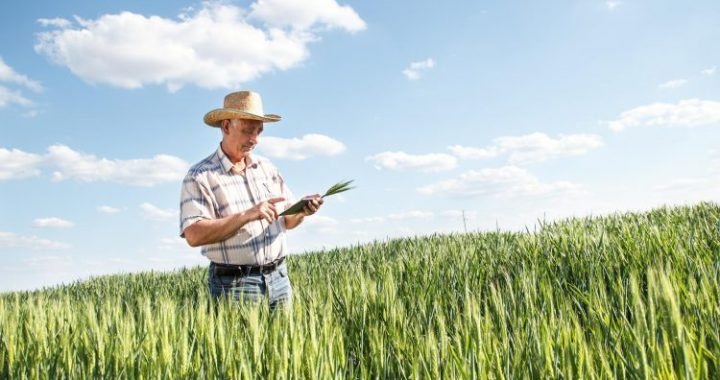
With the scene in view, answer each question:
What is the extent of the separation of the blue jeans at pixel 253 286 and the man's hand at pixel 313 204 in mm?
500

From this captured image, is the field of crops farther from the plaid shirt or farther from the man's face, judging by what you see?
the man's face

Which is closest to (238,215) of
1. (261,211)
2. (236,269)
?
(261,211)

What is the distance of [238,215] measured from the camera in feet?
11.0

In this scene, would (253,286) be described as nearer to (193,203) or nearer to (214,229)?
(214,229)

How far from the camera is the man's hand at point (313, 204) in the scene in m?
3.61

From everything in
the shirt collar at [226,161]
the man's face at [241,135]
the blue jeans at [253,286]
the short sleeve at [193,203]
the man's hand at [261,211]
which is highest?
the man's face at [241,135]

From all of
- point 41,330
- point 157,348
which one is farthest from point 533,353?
point 41,330

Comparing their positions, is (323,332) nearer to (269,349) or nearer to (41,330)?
(269,349)

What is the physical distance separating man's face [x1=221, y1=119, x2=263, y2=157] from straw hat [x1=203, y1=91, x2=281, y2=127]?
6cm

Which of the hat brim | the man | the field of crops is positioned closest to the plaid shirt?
the man

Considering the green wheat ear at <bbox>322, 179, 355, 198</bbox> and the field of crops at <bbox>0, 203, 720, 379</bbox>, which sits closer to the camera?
the field of crops at <bbox>0, 203, 720, 379</bbox>

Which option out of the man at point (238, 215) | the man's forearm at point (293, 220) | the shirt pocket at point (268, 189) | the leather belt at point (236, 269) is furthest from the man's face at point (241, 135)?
the leather belt at point (236, 269)

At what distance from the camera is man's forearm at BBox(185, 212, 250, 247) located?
3.34m

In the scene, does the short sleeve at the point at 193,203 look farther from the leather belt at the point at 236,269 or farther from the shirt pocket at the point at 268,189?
the shirt pocket at the point at 268,189
